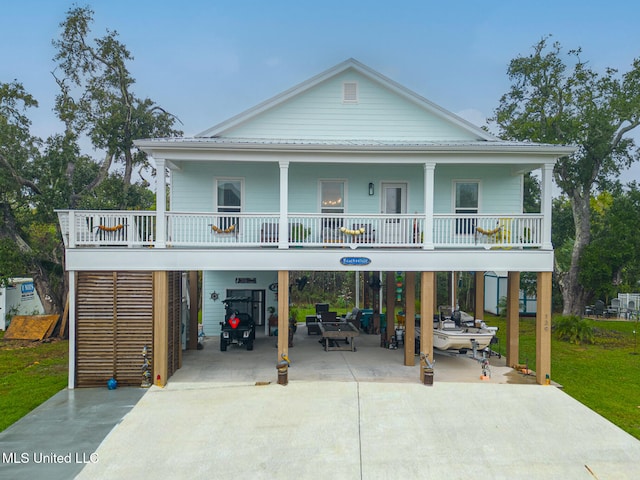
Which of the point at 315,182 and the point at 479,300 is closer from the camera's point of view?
the point at 315,182

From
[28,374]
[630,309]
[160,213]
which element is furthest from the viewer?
[630,309]

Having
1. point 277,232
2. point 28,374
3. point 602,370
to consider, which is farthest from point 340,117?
point 28,374

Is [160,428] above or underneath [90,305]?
underneath

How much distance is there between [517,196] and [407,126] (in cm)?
445

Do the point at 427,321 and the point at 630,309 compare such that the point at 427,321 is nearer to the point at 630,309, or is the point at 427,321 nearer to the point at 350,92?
the point at 350,92

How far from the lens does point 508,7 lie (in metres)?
35.5

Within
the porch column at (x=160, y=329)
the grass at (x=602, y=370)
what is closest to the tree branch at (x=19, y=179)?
the porch column at (x=160, y=329)

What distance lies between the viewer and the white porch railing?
11641 millimetres

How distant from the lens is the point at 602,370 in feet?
45.9

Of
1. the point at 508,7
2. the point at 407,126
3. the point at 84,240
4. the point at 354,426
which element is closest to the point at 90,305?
the point at 84,240

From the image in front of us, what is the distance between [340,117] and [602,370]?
38.5ft

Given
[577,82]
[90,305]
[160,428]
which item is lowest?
[160,428]

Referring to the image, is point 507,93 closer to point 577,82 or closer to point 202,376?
point 577,82

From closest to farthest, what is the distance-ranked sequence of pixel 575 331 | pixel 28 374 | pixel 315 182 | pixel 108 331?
pixel 108 331 < pixel 28 374 < pixel 315 182 < pixel 575 331
